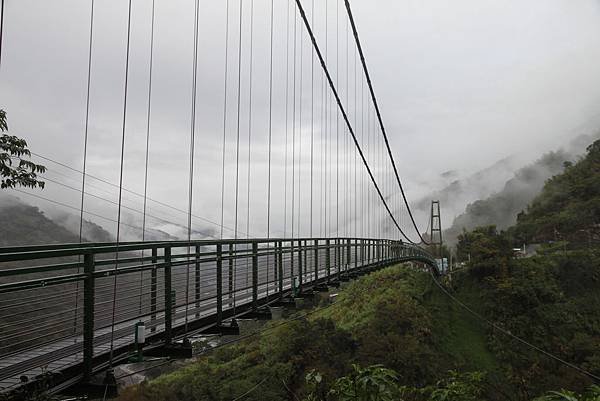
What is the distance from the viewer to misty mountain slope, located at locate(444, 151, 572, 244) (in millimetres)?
81188

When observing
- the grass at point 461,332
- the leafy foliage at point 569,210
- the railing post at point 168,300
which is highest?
the leafy foliage at point 569,210

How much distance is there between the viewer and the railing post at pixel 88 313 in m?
2.62

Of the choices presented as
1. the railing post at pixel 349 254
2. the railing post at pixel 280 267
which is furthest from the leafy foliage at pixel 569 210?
the railing post at pixel 280 267

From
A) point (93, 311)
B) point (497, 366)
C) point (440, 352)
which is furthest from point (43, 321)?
point (497, 366)

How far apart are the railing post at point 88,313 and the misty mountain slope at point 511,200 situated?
270 feet

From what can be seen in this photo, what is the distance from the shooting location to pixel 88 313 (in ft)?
8.57

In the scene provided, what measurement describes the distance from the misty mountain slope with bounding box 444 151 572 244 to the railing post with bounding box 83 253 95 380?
8232 cm

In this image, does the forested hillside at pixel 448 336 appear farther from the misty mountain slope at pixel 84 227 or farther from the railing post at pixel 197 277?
the railing post at pixel 197 277

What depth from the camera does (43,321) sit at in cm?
251

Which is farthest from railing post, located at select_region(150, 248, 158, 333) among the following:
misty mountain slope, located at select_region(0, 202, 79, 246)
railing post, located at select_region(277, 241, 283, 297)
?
misty mountain slope, located at select_region(0, 202, 79, 246)

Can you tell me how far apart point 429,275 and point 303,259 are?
2591 centimetres

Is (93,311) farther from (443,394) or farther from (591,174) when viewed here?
(591,174)

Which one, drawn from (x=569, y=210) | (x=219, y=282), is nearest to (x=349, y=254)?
(x=219, y=282)

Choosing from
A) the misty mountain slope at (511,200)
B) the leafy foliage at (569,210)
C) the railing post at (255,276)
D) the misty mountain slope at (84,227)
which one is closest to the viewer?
the railing post at (255,276)
